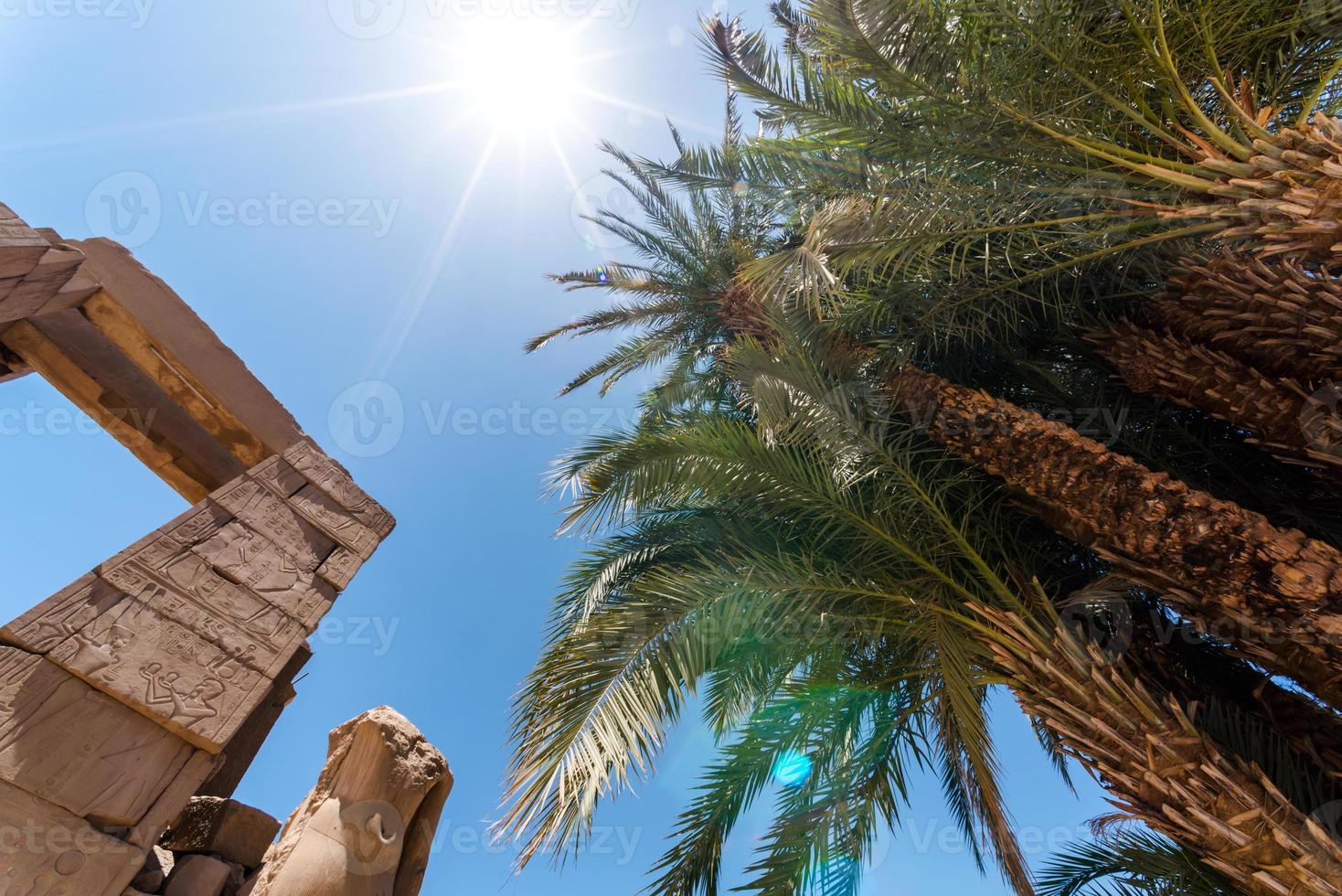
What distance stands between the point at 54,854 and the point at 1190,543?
17.7 ft

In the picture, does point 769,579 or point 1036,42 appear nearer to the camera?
point 1036,42

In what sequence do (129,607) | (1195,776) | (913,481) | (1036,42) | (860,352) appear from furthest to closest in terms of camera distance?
(860,352) → (913,481) → (1036,42) → (129,607) → (1195,776)

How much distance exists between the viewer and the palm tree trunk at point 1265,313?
3.38 meters

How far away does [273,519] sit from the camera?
152 inches

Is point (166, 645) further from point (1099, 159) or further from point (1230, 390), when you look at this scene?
point (1230, 390)

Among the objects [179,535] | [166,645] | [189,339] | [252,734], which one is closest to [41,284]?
[189,339]

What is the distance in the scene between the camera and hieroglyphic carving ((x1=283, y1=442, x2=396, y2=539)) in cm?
424

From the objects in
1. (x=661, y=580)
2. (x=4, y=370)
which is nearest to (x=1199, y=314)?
(x=661, y=580)

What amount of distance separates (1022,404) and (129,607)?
6821mm

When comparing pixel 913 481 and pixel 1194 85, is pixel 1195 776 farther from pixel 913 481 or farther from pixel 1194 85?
pixel 1194 85

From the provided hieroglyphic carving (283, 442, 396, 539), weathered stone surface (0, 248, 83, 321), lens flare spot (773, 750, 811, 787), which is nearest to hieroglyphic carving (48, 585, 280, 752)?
hieroglyphic carving (283, 442, 396, 539)

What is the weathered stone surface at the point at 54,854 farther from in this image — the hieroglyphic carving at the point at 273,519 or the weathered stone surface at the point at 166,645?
the hieroglyphic carving at the point at 273,519

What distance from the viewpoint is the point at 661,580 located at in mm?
4316

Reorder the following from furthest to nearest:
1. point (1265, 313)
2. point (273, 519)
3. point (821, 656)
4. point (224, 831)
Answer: point (821, 656) < point (273, 519) < point (1265, 313) < point (224, 831)
